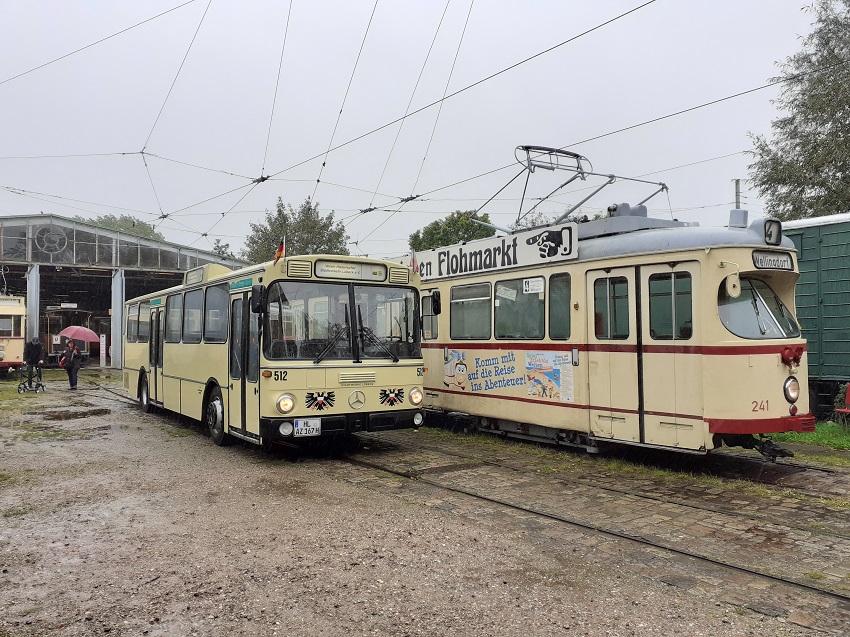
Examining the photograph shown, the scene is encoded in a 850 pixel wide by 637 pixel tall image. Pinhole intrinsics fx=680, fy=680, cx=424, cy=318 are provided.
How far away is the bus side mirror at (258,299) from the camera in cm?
911

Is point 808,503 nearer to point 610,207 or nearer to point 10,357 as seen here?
point 610,207

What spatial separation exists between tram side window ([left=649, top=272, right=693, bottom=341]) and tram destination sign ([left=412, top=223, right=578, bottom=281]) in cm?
139

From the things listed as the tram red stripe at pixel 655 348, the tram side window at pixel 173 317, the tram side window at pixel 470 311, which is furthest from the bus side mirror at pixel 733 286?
the tram side window at pixel 173 317

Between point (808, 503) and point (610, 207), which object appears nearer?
point (808, 503)

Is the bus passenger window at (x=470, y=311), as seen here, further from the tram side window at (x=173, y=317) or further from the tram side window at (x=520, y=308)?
the tram side window at (x=173, y=317)

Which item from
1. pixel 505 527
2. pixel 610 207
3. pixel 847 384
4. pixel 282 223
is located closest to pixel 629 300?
pixel 610 207

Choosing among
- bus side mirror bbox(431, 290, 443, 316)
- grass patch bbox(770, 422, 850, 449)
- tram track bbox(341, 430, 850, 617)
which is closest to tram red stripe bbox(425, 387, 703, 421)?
tram track bbox(341, 430, 850, 617)

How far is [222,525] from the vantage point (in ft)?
21.3

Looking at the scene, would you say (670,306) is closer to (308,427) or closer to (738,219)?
(738,219)

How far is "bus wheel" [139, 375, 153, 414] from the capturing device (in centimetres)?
1617

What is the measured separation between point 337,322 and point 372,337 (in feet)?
1.90

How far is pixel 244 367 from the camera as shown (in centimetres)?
985

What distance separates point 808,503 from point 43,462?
9881mm

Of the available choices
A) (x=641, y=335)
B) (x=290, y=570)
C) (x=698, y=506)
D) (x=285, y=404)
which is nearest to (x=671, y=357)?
(x=641, y=335)
